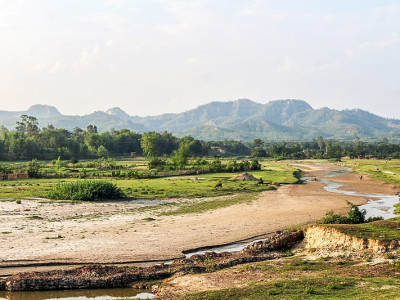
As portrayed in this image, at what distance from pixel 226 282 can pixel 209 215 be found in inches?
847

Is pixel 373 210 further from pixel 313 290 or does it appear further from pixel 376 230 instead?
pixel 313 290

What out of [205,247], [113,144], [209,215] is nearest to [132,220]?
[209,215]

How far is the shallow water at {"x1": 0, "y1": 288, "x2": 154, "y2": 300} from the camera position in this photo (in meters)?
20.0

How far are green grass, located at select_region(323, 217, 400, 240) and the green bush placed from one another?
1307 inches

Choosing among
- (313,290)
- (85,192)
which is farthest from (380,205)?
(313,290)

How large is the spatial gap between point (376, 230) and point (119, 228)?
65.4 ft

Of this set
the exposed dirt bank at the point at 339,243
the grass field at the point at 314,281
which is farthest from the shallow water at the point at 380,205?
the grass field at the point at 314,281

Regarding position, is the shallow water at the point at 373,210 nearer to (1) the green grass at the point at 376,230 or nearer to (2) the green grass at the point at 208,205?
(1) the green grass at the point at 376,230

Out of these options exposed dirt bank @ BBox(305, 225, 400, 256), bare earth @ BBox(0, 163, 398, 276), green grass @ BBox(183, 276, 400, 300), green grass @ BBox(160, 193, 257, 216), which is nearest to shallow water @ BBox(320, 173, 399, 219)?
bare earth @ BBox(0, 163, 398, 276)

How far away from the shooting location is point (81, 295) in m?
20.5

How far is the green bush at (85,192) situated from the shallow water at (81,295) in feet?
103

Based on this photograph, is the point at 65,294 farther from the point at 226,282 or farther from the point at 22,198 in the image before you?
the point at 22,198

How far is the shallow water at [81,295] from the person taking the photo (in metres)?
20.0

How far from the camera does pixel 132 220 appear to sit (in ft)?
126
